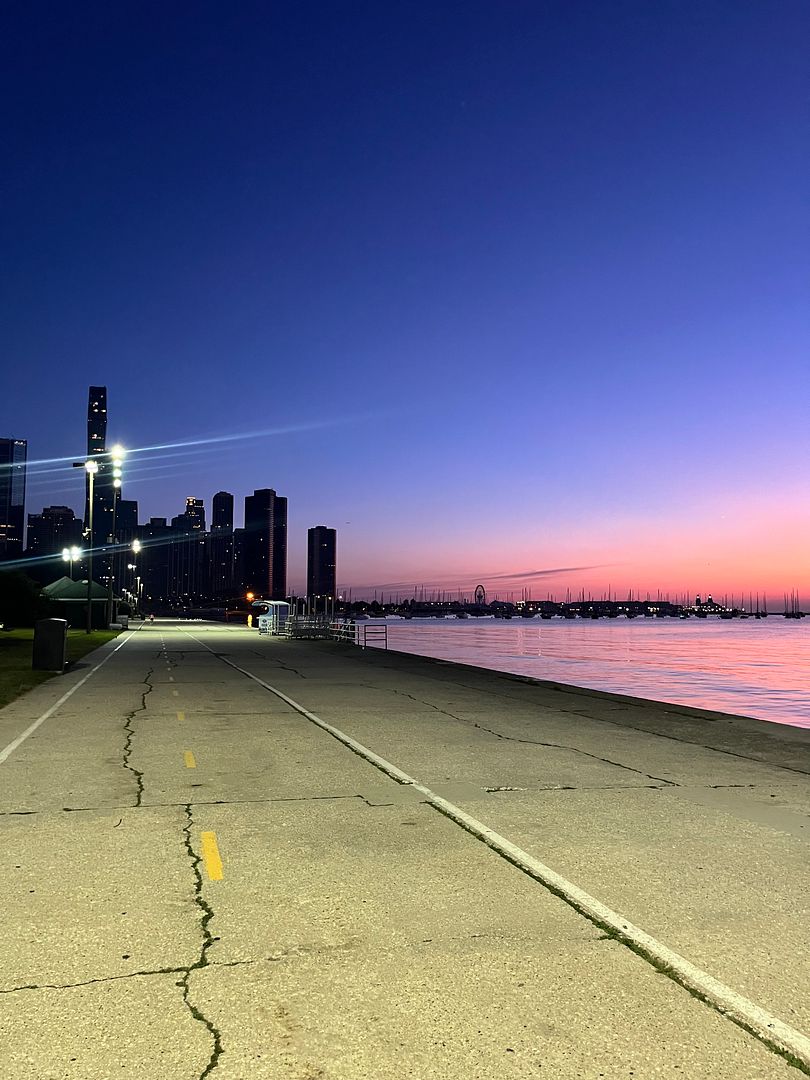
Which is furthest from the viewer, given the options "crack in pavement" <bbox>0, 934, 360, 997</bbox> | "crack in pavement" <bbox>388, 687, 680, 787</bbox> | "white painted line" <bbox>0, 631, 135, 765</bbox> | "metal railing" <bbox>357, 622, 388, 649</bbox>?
"metal railing" <bbox>357, 622, 388, 649</bbox>

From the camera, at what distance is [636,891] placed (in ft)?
21.7

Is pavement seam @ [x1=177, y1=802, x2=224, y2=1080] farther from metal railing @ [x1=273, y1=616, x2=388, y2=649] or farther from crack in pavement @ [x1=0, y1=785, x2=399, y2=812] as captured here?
metal railing @ [x1=273, y1=616, x2=388, y2=649]

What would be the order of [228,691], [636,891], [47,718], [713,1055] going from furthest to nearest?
[228,691] < [47,718] < [636,891] < [713,1055]

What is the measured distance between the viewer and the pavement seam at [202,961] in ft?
13.7

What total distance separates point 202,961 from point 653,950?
2.60 m

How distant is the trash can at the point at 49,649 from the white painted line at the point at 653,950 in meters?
21.8

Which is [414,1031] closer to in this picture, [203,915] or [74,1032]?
[74,1032]

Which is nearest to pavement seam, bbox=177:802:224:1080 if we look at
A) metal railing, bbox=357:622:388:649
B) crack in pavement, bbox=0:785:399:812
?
crack in pavement, bbox=0:785:399:812

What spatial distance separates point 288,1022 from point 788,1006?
8.25 feet

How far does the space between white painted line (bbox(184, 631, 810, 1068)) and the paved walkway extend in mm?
18

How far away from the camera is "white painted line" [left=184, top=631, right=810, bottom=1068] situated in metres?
4.40

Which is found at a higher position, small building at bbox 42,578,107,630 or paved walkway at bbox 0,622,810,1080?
small building at bbox 42,578,107,630

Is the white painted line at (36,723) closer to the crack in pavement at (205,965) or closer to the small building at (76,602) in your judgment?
the crack in pavement at (205,965)

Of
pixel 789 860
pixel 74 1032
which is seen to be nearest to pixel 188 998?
pixel 74 1032
